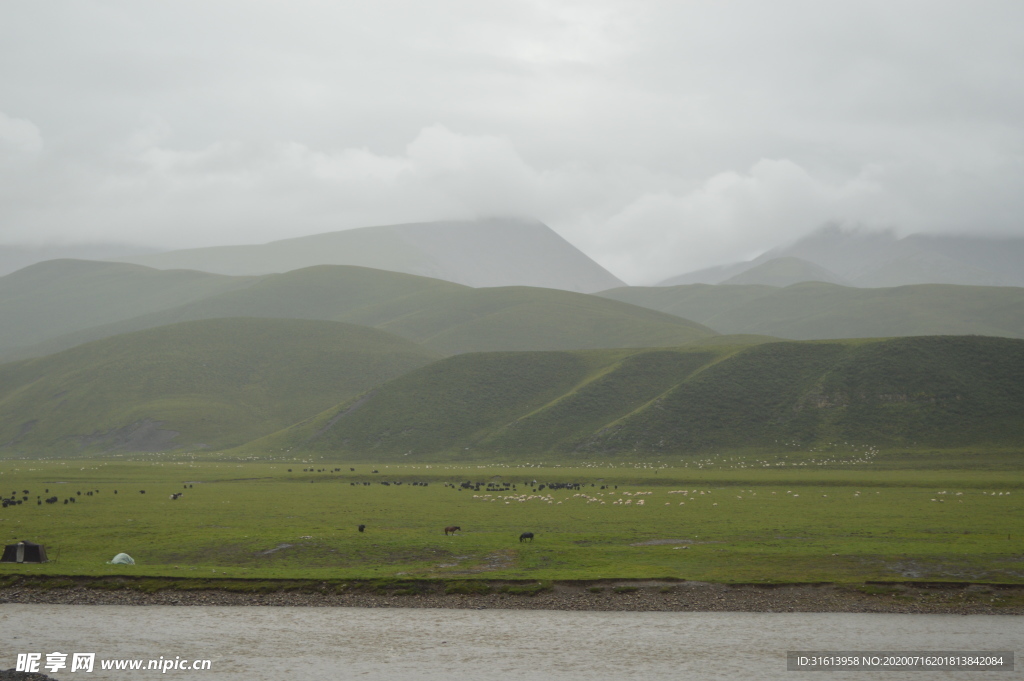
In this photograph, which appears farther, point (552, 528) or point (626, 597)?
point (552, 528)

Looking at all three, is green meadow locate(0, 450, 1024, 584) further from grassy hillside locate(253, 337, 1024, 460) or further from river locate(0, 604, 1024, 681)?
grassy hillside locate(253, 337, 1024, 460)

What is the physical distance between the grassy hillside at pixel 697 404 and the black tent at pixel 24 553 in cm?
9194

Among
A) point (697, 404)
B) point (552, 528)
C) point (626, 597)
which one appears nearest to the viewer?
point (626, 597)

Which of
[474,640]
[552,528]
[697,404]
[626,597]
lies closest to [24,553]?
[474,640]

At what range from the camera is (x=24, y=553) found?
126 feet

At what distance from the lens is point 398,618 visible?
1260 inches

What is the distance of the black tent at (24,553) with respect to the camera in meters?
38.2

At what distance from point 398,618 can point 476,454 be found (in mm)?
101539

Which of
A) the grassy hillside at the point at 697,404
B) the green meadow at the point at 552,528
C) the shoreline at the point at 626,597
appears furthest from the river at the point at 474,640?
the grassy hillside at the point at 697,404

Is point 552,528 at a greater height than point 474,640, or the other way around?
point 552,528

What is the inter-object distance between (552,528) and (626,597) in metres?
16.6

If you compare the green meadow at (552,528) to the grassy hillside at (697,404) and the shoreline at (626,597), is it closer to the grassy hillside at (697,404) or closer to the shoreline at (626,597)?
the shoreline at (626,597)

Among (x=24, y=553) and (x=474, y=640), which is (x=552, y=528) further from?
(x=24, y=553)

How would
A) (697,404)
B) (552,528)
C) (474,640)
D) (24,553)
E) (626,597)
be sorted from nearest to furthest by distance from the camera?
(474,640), (626,597), (24,553), (552,528), (697,404)
